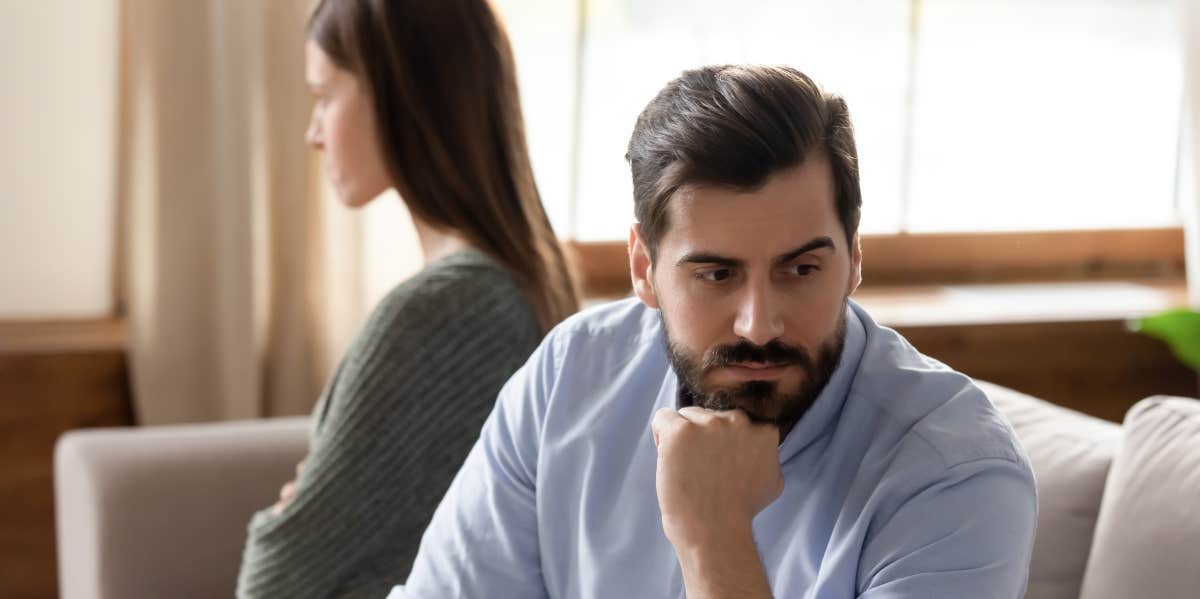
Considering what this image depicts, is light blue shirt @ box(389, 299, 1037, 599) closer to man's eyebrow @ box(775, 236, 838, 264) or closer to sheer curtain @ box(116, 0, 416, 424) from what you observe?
man's eyebrow @ box(775, 236, 838, 264)

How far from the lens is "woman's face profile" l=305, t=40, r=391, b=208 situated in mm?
1930

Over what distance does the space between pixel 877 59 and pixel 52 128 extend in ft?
5.86

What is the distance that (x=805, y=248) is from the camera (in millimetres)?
1257

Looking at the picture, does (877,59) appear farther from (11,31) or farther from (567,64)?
(11,31)

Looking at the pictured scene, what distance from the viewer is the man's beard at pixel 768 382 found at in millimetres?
1275

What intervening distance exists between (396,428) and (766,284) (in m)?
0.67

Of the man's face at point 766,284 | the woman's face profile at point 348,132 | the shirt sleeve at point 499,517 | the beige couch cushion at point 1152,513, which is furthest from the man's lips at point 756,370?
the woman's face profile at point 348,132

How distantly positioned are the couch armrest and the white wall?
0.69m

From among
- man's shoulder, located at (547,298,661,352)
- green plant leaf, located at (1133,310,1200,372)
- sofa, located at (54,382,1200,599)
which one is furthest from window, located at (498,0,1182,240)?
man's shoulder, located at (547,298,661,352)

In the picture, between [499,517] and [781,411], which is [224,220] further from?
[781,411]

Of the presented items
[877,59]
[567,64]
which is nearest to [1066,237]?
[877,59]

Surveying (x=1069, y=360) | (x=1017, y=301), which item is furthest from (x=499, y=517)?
(x=1017, y=301)

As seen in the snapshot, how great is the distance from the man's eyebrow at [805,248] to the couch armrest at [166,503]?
120 centimetres

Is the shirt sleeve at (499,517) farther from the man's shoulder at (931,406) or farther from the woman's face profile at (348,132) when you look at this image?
the woman's face profile at (348,132)
